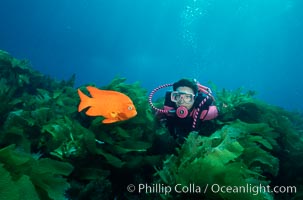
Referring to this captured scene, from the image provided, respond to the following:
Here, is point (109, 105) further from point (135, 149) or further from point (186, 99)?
point (186, 99)

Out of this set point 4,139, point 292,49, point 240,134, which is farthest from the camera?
point 292,49

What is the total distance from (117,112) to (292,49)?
77254mm

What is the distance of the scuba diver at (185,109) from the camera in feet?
13.9

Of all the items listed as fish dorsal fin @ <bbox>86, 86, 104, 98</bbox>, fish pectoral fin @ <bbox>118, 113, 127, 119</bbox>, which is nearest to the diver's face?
fish pectoral fin @ <bbox>118, 113, 127, 119</bbox>

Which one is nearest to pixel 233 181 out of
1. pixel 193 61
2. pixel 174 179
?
pixel 174 179

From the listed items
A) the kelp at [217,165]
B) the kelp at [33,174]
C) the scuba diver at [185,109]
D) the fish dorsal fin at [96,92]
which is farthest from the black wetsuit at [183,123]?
the kelp at [33,174]

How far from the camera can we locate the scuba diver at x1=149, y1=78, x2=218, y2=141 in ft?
13.9

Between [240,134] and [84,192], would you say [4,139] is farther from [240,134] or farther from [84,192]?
[240,134]

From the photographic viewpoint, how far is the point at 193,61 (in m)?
97.4

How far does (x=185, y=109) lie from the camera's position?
4.16 meters

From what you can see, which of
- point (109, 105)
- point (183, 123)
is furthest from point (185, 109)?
point (109, 105)

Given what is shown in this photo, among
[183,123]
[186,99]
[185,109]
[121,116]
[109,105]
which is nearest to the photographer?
[109,105]

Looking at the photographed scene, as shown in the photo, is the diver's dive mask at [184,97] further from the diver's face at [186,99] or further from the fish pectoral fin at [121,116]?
the fish pectoral fin at [121,116]

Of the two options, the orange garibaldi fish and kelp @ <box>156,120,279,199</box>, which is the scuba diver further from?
the orange garibaldi fish
